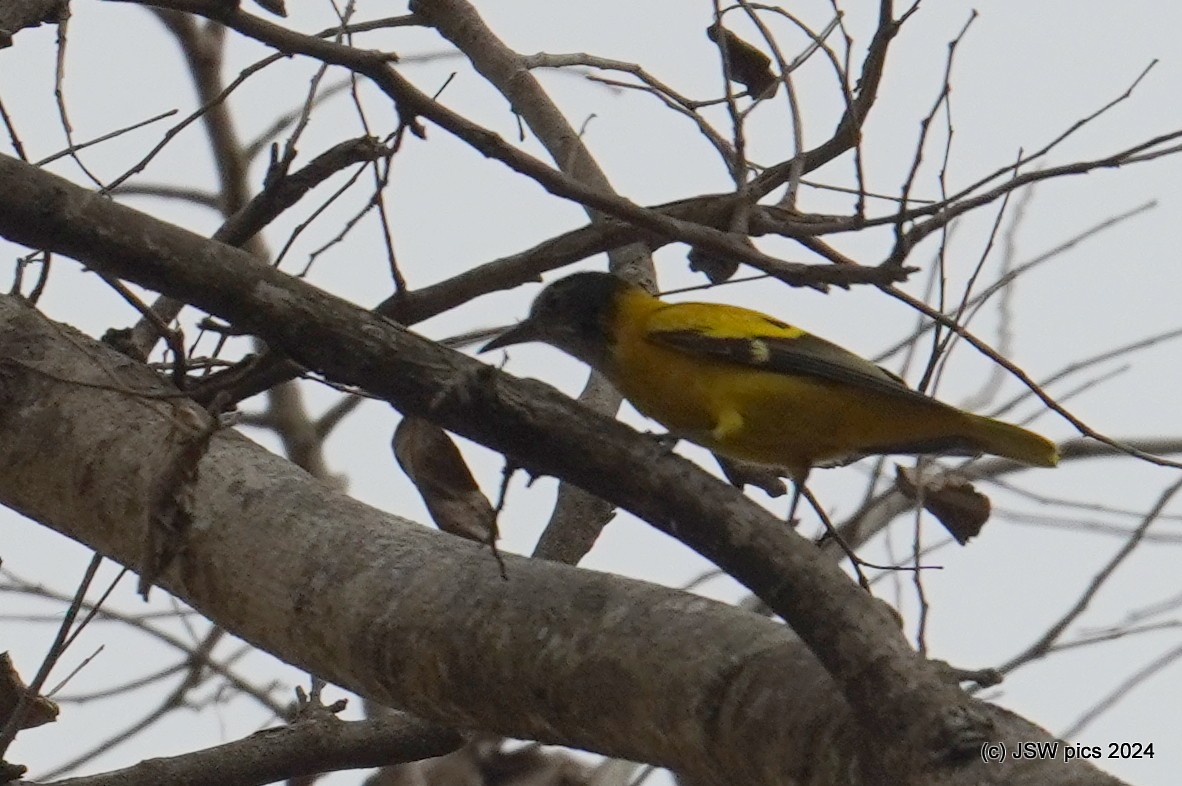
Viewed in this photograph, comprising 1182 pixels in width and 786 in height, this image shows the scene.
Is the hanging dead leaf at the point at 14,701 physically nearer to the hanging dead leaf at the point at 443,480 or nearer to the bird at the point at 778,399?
the hanging dead leaf at the point at 443,480

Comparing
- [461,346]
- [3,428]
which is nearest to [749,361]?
[461,346]

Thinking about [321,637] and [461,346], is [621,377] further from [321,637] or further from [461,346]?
[321,637]

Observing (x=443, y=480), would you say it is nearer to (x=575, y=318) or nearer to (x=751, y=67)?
(x=575, y=318)

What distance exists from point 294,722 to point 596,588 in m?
1.03

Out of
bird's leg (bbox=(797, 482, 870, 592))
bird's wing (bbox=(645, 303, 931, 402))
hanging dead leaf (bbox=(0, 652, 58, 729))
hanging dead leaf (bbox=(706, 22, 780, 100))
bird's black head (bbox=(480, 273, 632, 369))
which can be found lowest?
hanging dead leaf (bbox=(0, 652, 58, 729))

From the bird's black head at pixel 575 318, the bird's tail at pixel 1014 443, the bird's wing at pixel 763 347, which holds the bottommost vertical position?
the bird's tail at pixel 1014 443

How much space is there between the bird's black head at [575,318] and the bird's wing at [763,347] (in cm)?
19

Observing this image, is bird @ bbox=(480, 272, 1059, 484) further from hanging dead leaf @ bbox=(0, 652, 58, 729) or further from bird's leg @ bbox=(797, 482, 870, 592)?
hanging dead leaf @ bbox=(0, 652, 58, 729)

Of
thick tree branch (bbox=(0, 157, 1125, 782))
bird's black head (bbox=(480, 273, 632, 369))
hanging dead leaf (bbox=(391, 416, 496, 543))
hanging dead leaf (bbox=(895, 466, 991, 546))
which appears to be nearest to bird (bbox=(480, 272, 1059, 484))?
bird's black head (bbox=(480, 273, 632, 369))

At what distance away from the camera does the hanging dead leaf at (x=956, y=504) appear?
3922 millimetres

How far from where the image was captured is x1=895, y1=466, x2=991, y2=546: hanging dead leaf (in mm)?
3922

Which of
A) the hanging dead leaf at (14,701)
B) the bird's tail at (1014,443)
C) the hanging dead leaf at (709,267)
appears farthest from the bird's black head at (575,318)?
the hanging dead leaf at (14,701)

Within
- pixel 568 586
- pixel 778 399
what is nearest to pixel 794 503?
pixel 778 399

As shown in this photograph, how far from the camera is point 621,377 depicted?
169 inches
